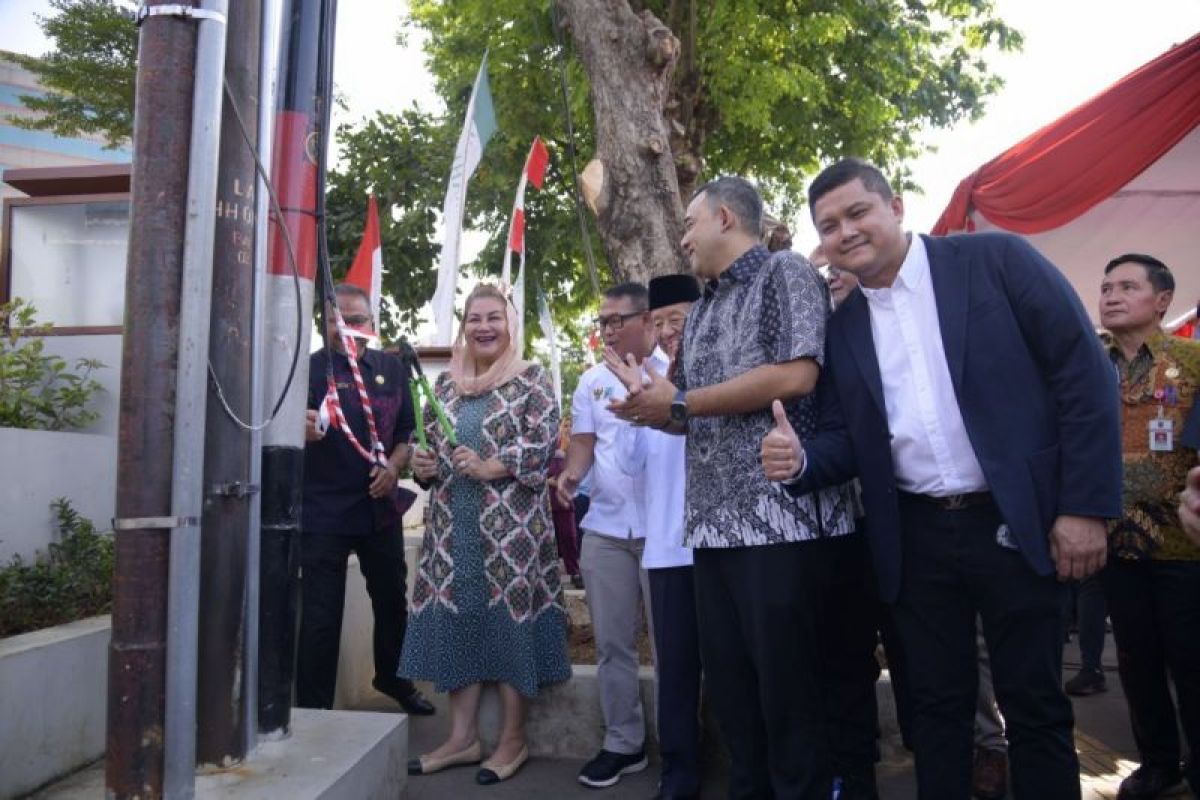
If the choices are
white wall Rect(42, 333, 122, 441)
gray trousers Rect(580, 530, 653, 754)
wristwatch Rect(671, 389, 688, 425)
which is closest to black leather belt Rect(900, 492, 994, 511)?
wristwatch Rect(671, 389, 688, 425)

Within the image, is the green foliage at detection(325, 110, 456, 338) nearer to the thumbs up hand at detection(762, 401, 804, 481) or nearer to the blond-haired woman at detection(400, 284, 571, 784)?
the blond-haired woman at detection(400, 284, 571, 784)

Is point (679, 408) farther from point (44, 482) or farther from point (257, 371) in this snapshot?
point (44, 482)

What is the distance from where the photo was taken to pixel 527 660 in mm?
3814

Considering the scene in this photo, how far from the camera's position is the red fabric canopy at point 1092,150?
5188 mm

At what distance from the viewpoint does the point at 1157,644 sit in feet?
11.4

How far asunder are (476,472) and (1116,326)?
261 centimetres

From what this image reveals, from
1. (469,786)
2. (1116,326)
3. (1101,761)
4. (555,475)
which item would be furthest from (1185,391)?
(555,475)

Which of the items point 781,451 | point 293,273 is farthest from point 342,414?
point 781,451

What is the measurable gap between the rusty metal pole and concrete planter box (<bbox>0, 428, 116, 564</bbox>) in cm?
171

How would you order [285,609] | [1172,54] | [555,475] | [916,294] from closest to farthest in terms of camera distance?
[916,294] < [285,609] < [1172,54] < [555,475]

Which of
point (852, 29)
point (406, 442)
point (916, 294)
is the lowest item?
point (406, 442)

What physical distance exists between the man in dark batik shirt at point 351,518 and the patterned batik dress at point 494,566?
1.59 feet

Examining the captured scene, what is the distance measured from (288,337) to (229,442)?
474 mm

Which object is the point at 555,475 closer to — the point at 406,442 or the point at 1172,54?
the point at 406,442
